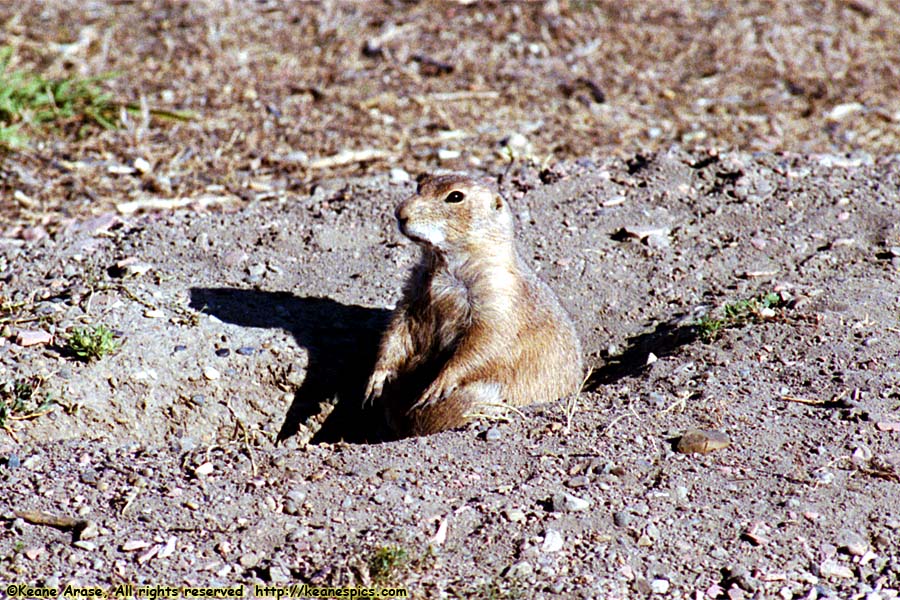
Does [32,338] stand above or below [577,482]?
below

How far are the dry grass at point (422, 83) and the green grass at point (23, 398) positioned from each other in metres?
2.07

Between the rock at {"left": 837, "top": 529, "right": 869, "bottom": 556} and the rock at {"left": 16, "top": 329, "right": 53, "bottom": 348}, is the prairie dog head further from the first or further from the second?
the rock at {"left": 837, "top": 529, "right": 869, "bottom": 556}

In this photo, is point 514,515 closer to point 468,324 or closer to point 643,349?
point 468,324

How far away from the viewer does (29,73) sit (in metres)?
8.09

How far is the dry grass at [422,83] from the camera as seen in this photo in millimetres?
7348

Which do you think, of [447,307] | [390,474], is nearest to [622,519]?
[390,474]

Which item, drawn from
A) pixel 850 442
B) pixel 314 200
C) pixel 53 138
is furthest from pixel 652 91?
pixel 850 442

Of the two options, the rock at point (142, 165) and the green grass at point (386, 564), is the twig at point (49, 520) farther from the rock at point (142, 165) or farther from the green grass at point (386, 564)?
the rock at point (142, 165)

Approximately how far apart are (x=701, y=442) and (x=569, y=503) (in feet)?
2.22

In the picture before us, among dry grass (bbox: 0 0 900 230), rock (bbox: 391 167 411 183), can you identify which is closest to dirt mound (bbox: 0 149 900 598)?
rock (bbox: 391 167 411 183)

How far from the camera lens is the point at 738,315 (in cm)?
518

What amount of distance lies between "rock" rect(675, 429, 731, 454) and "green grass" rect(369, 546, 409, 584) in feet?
4.11

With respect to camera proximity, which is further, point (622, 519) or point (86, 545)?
point (622, 519)

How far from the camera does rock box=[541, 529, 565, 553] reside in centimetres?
348
